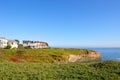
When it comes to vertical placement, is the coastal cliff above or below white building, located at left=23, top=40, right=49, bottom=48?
below

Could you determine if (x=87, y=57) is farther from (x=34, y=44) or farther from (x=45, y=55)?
(x=34, y=44)

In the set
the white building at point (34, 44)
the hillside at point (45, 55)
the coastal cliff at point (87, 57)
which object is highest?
the white building at point (34, 44)

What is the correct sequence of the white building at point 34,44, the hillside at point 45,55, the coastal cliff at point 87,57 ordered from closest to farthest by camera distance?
the hillside at point 45,55
the coastal cliff at point 87,57
the white building at point 34,44

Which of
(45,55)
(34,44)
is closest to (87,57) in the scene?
(45,55)

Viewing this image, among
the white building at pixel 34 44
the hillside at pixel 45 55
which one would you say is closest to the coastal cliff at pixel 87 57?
the hillside at pixel 45 55

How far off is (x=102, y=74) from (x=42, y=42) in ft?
432

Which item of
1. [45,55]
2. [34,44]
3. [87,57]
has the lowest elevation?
[87,57]

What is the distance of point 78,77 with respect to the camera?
1794 centimetres

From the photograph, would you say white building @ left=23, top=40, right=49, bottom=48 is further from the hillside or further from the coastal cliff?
the coastal cliff

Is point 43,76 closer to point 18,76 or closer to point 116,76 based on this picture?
point 18,76

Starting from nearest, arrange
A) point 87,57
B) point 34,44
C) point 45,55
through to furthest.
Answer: point 45,55 < point 87,57 < point 34,44

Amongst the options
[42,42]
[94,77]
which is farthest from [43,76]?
[42,42]

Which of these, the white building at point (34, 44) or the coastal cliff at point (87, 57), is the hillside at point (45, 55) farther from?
the white building at point (34, 44)

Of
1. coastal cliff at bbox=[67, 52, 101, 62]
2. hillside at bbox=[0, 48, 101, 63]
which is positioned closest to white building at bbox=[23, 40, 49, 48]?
hillside at bbox=[0, 48, 101, 63]
